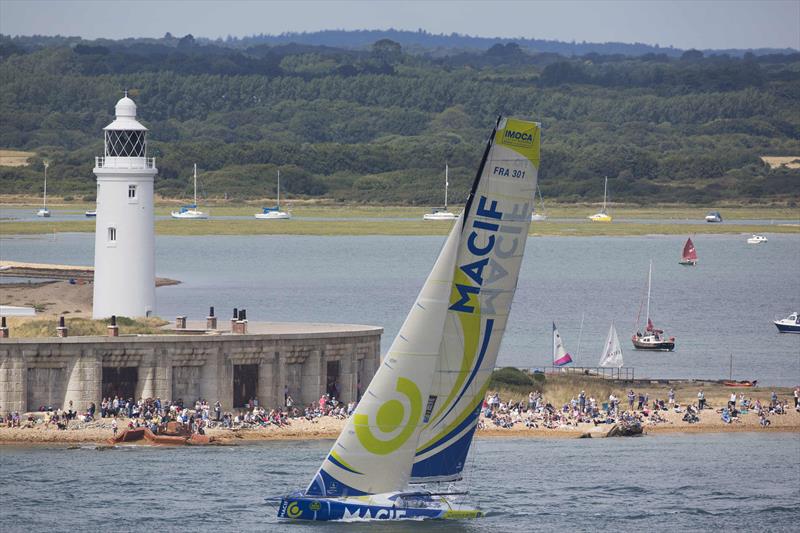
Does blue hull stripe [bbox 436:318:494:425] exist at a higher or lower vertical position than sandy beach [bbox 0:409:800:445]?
higher

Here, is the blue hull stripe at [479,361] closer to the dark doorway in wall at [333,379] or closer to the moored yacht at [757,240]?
the dark doorway in wall at [333,379]

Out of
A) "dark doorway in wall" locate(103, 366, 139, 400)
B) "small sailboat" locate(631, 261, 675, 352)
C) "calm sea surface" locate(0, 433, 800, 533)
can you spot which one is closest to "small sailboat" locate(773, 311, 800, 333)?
"small sailboat" locate(631, 261, 675, 352)

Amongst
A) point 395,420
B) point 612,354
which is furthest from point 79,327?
point 612,354

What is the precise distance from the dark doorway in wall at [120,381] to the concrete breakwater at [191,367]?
0.03m

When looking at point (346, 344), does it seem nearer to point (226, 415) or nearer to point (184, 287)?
point (226, 415)

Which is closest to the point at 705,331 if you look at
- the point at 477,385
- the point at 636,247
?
the point at 477,385

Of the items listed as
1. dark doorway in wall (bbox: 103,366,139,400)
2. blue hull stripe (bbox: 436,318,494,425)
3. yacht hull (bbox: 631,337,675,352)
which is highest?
blue hull stripe (bbox: 436,318,494,425)

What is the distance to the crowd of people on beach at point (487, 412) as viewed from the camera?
54.1m

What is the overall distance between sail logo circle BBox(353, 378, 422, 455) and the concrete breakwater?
15.7 m

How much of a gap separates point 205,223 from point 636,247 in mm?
45962

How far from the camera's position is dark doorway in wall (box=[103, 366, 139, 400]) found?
180ft

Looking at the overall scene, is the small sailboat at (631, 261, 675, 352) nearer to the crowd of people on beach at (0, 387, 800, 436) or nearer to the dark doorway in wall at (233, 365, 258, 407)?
the crowd of people on beach at (0, 387, 800, 436)

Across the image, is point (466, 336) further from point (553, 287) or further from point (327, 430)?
point (553, 287)

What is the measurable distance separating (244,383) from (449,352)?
17.5 m
